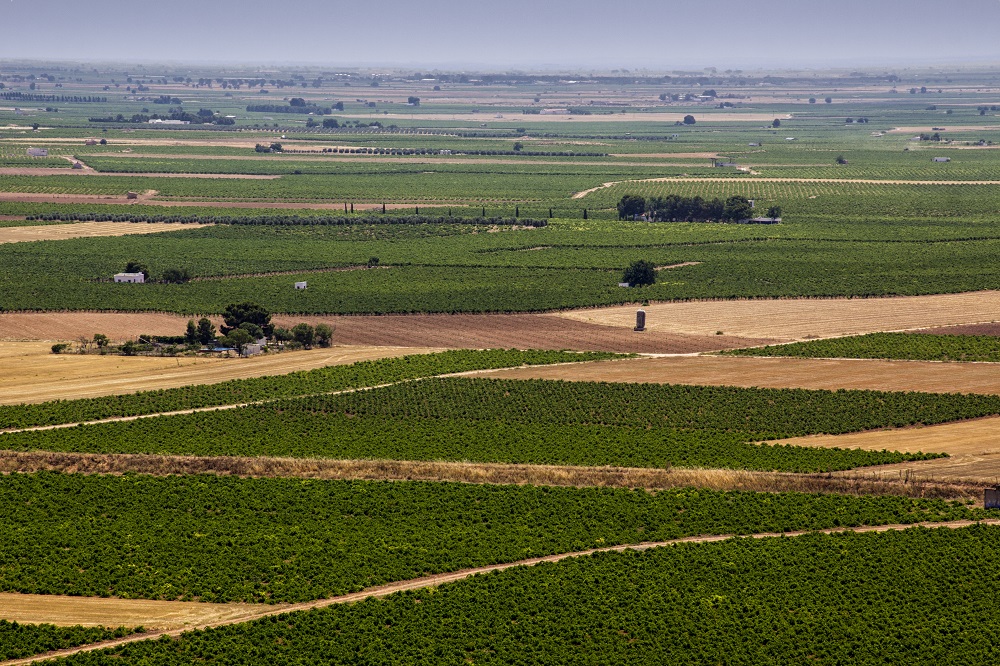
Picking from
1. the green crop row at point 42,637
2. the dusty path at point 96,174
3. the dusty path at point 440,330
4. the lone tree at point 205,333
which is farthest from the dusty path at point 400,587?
the dusty path at point 96,174

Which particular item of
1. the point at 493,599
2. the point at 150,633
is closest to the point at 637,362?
the point at 493,599

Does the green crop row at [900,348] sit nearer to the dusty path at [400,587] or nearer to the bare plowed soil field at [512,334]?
the bare plowed soil field at [512,334]

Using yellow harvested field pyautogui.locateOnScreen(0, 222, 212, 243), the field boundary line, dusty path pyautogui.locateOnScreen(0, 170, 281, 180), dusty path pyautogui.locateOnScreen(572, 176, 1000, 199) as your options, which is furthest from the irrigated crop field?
dusty path pyautogui.locateOnScreen(0, 170, 281, 180)

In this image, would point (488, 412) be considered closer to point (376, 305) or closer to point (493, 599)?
point (493, 599)

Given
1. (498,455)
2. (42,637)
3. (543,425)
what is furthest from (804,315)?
(42,637)

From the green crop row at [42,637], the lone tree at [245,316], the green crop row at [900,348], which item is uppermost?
the lone tree at [245,316]

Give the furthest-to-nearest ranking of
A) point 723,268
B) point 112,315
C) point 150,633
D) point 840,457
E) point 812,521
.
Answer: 1. point 723,268
2. point 112,315
3. point 840,457
4. point 812,521
5. point 150,633

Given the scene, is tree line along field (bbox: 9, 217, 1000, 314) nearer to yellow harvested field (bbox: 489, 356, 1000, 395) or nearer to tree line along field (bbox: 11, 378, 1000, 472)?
yellow harvested field (bbox: 489, 356, 1000, 395)
